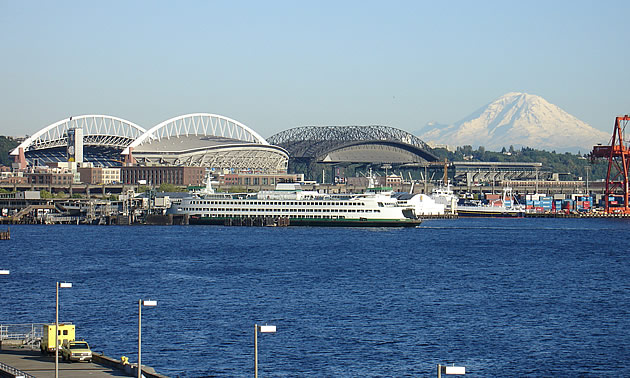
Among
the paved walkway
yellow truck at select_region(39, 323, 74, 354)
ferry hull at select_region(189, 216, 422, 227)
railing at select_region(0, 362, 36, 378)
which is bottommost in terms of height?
the paved walkway

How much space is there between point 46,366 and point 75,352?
110cm

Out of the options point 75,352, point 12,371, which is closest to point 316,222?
point 75,352

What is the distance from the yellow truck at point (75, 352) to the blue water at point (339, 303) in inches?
158

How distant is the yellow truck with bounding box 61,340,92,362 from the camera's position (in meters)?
30.1

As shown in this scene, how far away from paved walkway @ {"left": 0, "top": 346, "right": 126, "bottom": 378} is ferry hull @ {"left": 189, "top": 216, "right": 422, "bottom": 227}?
254 feet

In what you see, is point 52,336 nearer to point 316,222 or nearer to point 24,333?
point 24,333

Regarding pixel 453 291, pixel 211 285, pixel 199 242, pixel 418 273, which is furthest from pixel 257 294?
pixel 199 242

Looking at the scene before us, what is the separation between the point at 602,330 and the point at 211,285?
840 inches

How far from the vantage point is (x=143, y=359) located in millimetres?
35500

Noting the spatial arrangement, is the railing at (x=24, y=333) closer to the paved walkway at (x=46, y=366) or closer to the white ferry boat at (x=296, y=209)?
the paved walkway at (x=46, y=366)

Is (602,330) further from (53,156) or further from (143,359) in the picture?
(53,156)

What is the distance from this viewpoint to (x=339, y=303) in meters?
48.1

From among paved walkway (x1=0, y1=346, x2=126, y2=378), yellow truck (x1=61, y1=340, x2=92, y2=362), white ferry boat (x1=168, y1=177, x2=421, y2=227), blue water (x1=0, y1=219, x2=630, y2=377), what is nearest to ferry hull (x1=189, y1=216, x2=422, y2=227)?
white ferry boat (x1=168, y1=177, x2=421, y2=227)

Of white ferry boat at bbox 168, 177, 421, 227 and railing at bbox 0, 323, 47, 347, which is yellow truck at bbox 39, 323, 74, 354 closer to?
railing at bbox 0, 323, 47, 347
